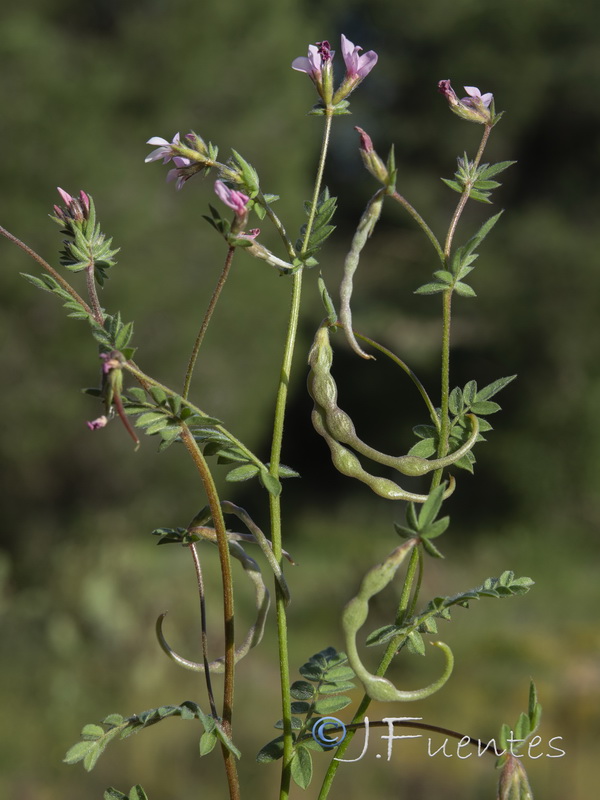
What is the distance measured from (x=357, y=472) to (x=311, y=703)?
164 mm

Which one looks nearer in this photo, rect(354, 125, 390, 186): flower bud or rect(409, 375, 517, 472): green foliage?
rect(354, 125, 390, 186): flower bud

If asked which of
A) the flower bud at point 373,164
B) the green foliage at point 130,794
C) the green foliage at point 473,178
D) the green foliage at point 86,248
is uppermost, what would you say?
the green foliage at point 473,178

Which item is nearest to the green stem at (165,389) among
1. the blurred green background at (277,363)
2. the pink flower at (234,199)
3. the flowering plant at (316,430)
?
the flowering plant at (316,430)

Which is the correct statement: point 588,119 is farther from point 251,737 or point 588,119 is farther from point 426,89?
point 251,737

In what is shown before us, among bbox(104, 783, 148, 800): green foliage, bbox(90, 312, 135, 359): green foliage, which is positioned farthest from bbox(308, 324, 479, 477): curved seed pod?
bbox(104, 783, 148, 800): green foliage

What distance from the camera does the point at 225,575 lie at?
0.57 m

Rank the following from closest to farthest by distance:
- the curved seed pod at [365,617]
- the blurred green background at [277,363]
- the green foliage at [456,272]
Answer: the curved seed pod at [365,617], the green foliage at [456,272], the blurred green background at [277,363]

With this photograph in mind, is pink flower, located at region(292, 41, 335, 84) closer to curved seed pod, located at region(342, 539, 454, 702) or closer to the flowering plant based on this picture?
the flowering plant

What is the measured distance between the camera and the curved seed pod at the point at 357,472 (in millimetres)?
609

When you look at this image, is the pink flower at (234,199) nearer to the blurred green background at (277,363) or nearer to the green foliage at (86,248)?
the green foliage at (86,248)

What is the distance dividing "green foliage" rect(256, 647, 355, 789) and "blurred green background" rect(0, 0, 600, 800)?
2.82 meters

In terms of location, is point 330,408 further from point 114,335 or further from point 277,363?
point 277,363

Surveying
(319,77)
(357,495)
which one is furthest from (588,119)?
(319,77)

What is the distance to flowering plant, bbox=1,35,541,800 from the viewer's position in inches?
22.1
